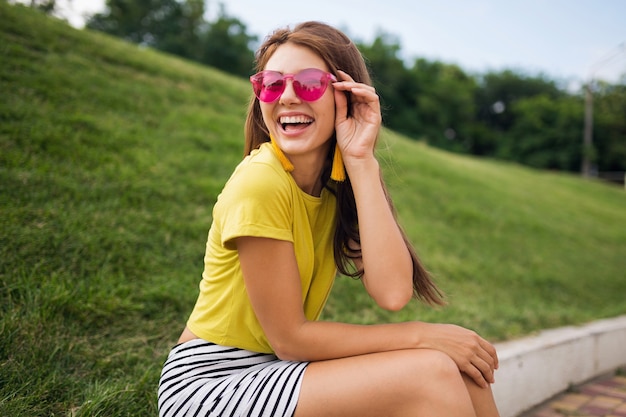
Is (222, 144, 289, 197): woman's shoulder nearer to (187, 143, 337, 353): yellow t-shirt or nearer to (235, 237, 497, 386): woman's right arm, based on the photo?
(187, 143, 337, 353): yellow t-shirt

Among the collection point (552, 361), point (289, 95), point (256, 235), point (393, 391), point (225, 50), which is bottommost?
point (552, 361)

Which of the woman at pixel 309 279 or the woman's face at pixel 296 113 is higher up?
the woman's face at pixel 296 113

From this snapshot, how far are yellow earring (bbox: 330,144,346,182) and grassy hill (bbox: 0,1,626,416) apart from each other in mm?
364

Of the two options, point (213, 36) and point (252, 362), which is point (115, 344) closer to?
point (252, 362)

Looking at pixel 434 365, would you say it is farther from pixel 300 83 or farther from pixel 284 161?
pixel 300 83

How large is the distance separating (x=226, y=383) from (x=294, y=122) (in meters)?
0.91

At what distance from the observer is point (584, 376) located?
11.4 feet

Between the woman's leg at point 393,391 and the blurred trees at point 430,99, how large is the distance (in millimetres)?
32792

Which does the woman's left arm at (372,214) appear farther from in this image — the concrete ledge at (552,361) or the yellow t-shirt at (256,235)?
the concrete ledge at (552,361)

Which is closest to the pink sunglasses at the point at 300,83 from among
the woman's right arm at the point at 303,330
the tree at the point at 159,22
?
the woman's right arm at the point at 303,330

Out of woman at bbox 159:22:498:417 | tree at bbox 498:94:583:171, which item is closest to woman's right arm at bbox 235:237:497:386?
Answer: woman at bbox 159:22:498:417

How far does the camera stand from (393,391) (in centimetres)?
147

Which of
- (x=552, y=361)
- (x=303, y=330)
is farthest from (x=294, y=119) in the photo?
(x=552, y=361)

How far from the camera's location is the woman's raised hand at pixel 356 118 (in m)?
1.83
